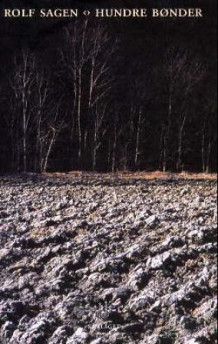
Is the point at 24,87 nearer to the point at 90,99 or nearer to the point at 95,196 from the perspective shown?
the point at 90,99

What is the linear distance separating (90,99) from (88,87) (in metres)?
0.24

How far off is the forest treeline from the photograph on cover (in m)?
0.05

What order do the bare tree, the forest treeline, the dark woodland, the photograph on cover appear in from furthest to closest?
the forest treeline < the bare tree < the dark woodland < the photograph on cover

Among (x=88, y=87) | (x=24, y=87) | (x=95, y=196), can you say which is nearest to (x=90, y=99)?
(x=88, y=87)

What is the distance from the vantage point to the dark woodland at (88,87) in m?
10.2

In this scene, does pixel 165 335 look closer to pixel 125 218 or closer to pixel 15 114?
pixel 125 218

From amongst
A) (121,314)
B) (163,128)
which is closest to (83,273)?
(121,314)

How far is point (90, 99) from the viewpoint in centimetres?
1166

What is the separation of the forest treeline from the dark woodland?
0.02 m

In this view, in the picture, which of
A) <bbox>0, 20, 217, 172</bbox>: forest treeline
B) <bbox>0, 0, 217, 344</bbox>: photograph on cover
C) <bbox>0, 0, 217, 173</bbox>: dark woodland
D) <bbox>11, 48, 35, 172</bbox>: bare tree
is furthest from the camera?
<bbox>0, 20, 217, 172</bbox>: forest treeline

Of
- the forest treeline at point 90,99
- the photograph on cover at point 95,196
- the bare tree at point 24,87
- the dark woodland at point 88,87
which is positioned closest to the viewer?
the photograph on cover at point 95,196

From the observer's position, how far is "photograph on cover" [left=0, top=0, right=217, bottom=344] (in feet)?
20.0

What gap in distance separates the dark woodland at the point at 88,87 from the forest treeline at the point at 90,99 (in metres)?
0.02

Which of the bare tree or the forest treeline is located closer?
the bare tree
